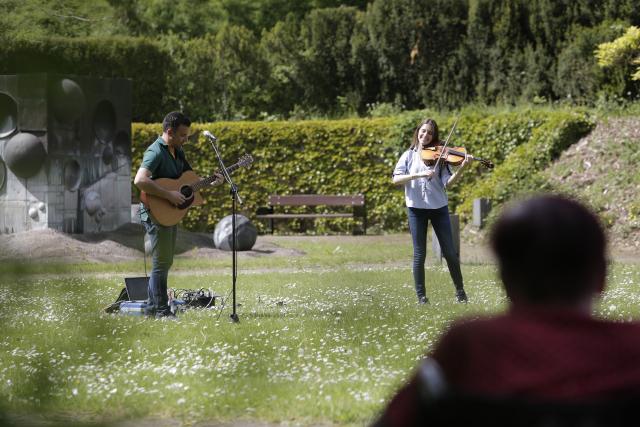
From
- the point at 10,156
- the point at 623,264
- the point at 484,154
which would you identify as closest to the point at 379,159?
the point at 484,154

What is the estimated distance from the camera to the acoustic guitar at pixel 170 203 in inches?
347

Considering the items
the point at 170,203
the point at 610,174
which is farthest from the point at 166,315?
the point at 610,174

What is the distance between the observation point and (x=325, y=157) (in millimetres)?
22031

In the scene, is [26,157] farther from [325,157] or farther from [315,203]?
[325,157]

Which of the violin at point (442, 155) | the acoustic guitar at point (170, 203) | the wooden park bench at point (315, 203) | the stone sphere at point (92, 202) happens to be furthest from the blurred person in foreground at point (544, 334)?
the wooden park bench at point (315, 203)

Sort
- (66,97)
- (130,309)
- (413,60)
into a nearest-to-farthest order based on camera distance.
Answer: (66,97) → (130,309) → (413,60)

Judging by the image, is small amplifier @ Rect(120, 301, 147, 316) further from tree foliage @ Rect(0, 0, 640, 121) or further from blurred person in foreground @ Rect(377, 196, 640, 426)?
tree foliage @ Rect(0, 0, 640, 121)

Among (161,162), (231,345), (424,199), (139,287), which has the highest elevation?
(161,162)

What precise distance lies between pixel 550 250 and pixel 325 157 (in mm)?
20194

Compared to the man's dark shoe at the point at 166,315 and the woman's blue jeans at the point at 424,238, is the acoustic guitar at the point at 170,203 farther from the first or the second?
the woman's blue jeans at the point at 424,238

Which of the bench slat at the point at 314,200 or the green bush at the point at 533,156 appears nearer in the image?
the green bush at the point at 533,156

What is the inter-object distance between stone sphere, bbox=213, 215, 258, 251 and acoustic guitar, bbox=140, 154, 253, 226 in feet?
26.6

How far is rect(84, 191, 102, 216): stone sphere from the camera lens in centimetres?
1716

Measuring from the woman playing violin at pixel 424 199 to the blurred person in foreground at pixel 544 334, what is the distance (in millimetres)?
7792
